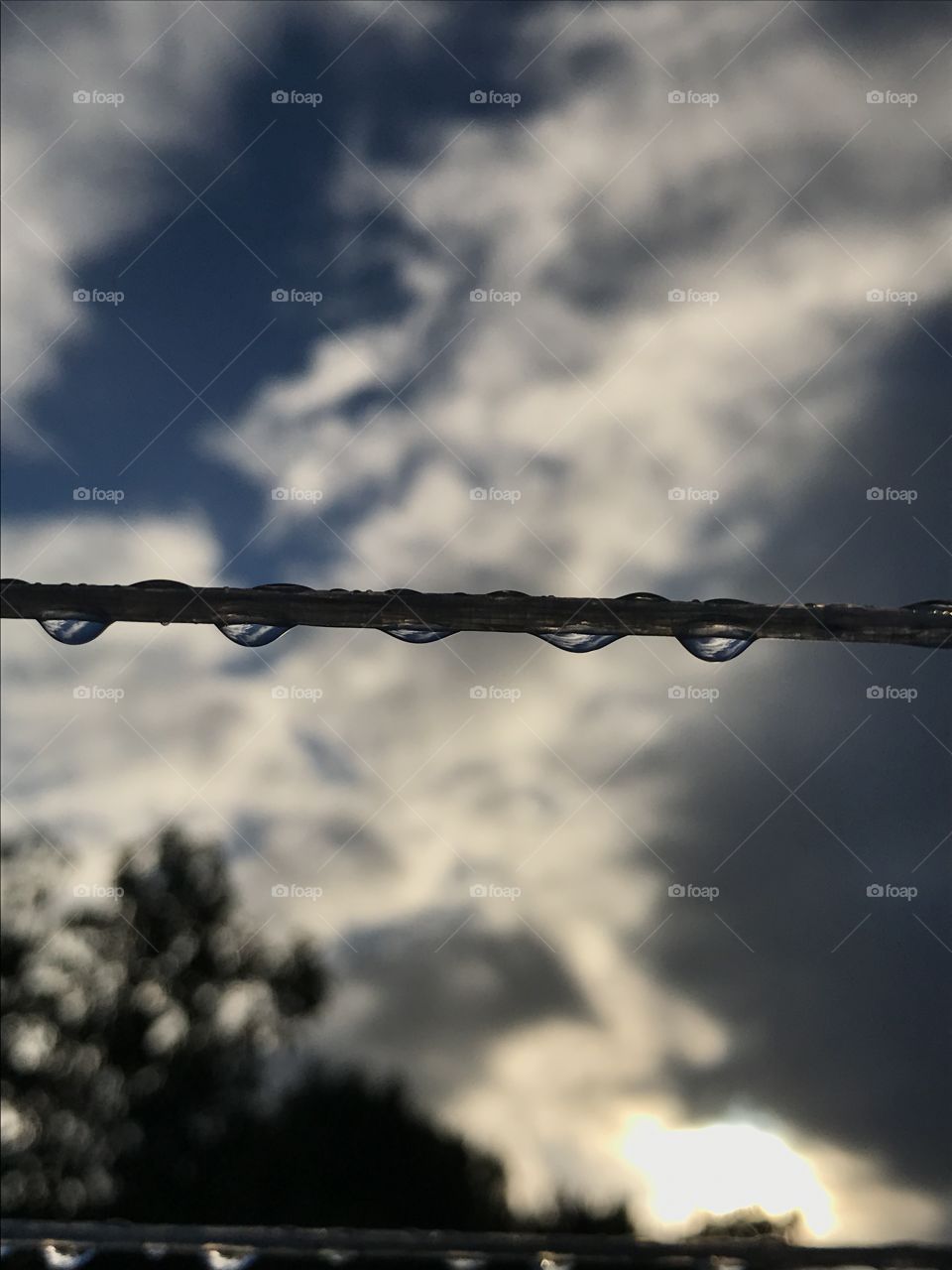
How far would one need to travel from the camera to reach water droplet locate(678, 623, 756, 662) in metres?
1.53

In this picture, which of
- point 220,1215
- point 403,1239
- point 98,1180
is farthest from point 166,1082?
point 403,1239

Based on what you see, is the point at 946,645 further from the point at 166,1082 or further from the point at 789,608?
the point at 166,1082

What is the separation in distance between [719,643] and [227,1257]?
131 cm

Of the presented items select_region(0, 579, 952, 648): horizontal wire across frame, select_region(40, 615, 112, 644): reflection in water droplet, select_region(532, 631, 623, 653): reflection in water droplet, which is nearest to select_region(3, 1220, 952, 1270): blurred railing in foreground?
select_region(0, 579, 952, 648): horizontal wire across frame

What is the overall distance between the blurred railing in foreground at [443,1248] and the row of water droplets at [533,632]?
852 mm

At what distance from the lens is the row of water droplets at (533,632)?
1485 mm

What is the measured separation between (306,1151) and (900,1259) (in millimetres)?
16495

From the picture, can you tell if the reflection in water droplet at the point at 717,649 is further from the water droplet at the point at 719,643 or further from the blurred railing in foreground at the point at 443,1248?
the blurred railing in foreground at the point at 443,1248

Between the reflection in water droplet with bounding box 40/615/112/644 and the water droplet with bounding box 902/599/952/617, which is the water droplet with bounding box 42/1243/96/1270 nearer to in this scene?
the reflection in water droplet with bounding box 40/615/112/644

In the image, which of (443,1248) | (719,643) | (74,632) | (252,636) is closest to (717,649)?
(719,643)

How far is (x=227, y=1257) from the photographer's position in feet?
4.64

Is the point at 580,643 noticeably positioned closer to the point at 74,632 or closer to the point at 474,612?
the point at 474,612

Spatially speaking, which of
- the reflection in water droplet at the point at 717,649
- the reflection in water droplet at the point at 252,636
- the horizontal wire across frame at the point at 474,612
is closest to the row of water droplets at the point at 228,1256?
the horizontal wire across frame at the point at 474,612

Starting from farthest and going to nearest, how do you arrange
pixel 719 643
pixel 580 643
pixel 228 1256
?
pixel 580 643 → pixel 719 643 → pixel 228 1256
